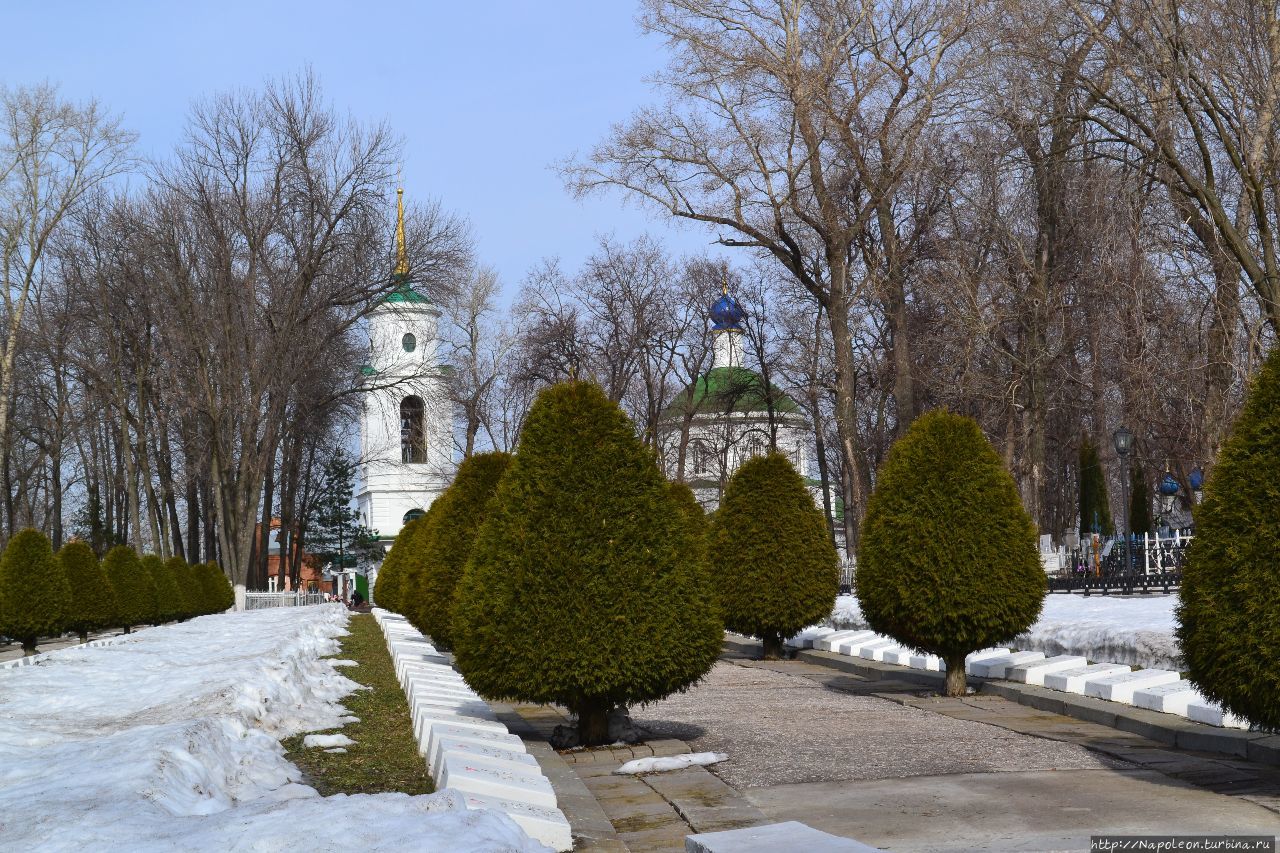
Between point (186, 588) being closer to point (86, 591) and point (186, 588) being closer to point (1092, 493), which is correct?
point (86, 591)

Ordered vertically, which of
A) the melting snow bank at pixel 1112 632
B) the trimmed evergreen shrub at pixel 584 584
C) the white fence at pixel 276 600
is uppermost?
the trimmed evergreen shrub at pixel 584 584

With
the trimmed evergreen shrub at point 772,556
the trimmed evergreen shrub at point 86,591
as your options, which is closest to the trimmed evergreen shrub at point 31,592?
the trimmed evergreen shrub at point 86,591

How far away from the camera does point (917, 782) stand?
28.8 feet

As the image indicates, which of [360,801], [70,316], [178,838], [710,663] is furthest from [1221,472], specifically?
[70,316]

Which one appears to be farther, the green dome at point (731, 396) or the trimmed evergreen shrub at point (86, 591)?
the green dome at point (731, 396)

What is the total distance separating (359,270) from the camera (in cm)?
4034

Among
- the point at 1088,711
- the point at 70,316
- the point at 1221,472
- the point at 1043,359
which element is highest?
the point at 70,316

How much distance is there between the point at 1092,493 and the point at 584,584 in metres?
40.9

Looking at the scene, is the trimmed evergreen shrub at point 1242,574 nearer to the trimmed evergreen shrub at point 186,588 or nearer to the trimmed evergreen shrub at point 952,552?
the trimmed evergreen shrub at point 952,552

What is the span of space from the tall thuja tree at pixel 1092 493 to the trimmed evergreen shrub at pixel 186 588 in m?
28.7

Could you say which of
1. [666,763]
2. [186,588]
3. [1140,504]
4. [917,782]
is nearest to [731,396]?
[1140,504]

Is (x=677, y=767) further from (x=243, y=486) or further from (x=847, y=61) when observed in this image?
(x=243, y=486)

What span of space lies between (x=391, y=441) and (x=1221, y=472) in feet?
216

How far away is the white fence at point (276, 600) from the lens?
147 feet
